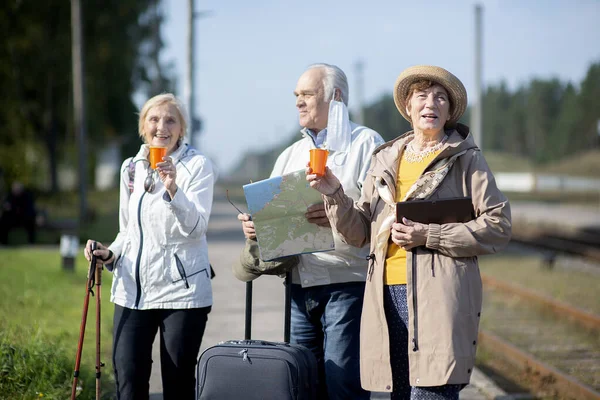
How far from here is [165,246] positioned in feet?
14.0

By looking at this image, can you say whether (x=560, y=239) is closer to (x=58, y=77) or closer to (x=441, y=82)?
(x=441, y=82)

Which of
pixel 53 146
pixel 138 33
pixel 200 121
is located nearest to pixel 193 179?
pixel 200 121

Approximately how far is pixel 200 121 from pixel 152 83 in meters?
19.9

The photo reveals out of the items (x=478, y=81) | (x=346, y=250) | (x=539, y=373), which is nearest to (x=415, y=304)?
(x=346, y=250)

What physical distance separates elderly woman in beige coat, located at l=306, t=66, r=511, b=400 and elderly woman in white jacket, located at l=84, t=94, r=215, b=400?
0.89 meters

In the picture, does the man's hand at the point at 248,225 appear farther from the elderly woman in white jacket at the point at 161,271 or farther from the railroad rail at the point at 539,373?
the railroad rail at the point at 539,373

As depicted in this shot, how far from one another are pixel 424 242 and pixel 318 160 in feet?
1.91

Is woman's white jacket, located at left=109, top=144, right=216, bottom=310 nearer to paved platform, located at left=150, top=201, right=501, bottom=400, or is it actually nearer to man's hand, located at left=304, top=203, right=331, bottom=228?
man's hand, located at left=304, top=203, right=331, bottom=228

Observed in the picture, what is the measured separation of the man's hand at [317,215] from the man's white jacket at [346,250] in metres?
0.13

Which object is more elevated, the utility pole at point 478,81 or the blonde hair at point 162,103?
the utility pole at point 478,81

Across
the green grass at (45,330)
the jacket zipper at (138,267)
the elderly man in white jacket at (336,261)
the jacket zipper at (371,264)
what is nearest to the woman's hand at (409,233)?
the jacket zipper at (371,264)

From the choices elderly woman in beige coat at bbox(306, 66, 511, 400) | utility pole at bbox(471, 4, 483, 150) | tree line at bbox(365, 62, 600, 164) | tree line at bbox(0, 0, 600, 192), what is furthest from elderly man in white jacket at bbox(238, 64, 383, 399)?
tree line at bbox(365, 62, 600, 164)

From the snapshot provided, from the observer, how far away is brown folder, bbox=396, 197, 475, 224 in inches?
137

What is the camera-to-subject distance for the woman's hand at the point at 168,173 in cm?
396
